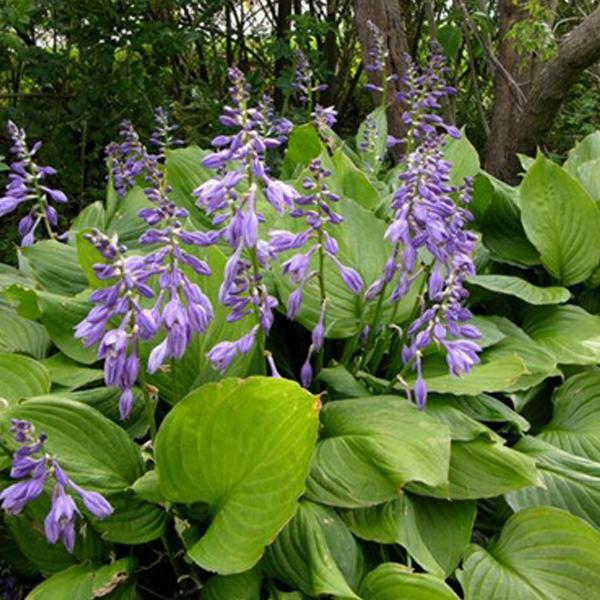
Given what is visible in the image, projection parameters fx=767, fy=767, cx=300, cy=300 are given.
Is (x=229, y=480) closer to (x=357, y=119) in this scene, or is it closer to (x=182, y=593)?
(x=182, y=593)

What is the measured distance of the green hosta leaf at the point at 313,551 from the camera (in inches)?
70.2

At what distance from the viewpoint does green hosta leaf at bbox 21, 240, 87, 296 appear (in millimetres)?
2506

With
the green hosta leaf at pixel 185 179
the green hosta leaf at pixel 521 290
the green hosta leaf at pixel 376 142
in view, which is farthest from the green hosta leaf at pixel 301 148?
the green hosta leaf at pixel 521 290

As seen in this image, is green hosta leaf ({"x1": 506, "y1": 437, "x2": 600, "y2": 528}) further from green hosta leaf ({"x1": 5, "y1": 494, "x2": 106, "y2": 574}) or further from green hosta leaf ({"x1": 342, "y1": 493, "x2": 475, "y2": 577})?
green hosta leaf ({"x1": 5, "y1": 494, "x2": 106, "y2": 574})

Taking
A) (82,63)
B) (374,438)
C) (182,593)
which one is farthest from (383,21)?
(182,593)

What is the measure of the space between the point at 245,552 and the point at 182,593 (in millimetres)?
434

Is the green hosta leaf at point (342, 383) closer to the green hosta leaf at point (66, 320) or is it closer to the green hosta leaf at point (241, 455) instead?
the green hosta leaf at point (241, 455)

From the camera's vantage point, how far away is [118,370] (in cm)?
155

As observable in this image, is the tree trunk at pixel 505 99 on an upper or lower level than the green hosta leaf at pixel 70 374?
upper

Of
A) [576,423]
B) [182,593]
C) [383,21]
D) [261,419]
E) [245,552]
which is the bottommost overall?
[182,593]

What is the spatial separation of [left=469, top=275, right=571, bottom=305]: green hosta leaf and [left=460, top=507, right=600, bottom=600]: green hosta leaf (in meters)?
0.88

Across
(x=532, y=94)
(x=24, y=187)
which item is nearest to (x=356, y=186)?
(x=24, y=187)

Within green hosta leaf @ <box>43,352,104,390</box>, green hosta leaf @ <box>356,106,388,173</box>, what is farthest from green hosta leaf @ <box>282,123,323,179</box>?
green hosta leaf @ <box>43,352,104,390</box>

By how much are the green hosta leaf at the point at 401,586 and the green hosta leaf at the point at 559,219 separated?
150 centimetres
